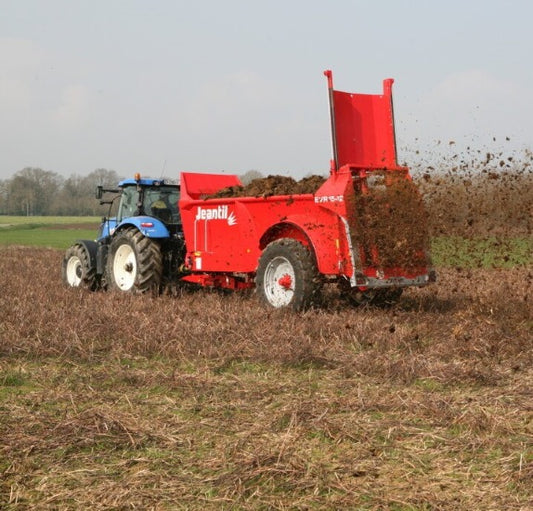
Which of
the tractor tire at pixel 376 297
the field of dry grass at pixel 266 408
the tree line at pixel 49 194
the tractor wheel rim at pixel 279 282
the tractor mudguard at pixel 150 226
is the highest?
the tree line at pixel 49 194

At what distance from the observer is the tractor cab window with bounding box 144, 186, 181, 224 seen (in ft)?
35.6

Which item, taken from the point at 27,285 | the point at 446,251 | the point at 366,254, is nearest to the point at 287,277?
the point at 366,254

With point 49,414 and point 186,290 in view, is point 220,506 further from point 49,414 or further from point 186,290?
point 186,290

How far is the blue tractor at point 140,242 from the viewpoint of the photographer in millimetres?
10250

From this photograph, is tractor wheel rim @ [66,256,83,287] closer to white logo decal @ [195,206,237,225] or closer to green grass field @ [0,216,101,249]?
white logo decal @ [195,206,237,225]

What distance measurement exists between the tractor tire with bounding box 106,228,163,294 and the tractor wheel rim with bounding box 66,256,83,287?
1.30 metres

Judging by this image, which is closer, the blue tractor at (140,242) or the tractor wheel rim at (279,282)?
the tractor wheel rim at (279,282)

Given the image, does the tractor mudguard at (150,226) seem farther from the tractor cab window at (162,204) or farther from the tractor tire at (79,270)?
the tractor tire at (79,270)

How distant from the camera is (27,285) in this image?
37.6 ft

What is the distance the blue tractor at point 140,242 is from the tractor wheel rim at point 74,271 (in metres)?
0.35

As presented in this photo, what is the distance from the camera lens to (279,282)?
841 cm

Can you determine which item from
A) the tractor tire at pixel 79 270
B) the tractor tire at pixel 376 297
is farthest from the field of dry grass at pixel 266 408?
the tractor tire at pixel 79 270

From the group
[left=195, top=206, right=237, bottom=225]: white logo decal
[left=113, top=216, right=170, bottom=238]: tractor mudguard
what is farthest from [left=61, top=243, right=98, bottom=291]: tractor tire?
[left=195, top=206, right=237, bottom=225]: white logo decal

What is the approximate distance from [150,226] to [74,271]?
95.2 inches
